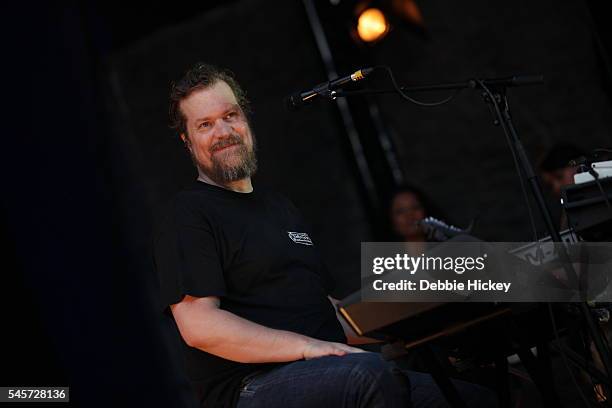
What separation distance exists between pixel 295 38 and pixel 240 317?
331cm

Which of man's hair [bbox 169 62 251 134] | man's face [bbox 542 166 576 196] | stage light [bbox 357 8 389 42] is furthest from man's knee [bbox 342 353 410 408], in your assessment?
man's face [bbox 542 166 576 196]

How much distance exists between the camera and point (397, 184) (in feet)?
15.3

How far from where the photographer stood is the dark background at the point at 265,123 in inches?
156

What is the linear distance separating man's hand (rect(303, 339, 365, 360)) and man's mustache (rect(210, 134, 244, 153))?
2.35 ft

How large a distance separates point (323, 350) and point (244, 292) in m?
0.32

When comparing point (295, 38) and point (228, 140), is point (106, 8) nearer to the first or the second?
point (295, 38)

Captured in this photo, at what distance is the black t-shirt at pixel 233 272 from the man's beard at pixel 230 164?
6 centimetres

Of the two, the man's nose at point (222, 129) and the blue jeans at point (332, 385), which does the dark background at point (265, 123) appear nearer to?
the man's nose at point (222, 129)

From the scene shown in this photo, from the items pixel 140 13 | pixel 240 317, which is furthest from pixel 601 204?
pixel 140 13

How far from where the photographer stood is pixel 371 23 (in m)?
3.90

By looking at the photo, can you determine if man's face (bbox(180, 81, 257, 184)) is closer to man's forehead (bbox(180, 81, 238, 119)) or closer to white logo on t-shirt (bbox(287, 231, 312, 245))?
man's forehead (bbox(180, 81, 238, 119))

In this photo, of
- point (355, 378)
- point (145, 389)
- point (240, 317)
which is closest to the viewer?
point (355, 378)

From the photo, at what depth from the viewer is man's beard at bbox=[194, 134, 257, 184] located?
2145 millimetres

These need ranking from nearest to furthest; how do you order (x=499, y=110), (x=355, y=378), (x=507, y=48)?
1. (x=355, y=378)
2. (x=499, y=110)
3. (x=507, y=48)
